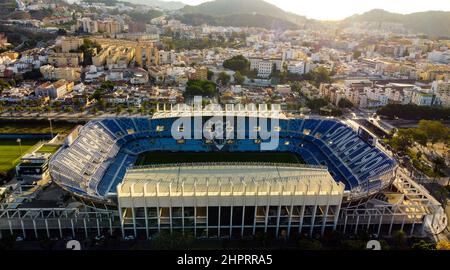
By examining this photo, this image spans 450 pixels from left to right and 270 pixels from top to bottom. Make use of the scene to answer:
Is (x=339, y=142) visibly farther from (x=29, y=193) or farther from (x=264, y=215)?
(x=29, y=193)

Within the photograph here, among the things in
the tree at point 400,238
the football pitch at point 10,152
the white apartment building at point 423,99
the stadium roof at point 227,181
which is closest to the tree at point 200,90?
the football pitch at point 10,152

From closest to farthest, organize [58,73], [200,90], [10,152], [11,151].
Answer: [10,152]
[11,151]
[200,90]
[58,73]

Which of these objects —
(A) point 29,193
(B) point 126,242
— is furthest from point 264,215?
(A) point 29,193

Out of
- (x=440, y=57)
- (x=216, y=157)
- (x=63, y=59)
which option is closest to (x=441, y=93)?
(x=440, y=57)

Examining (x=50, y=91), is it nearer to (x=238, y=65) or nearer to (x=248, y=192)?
(x=238, y=65)
